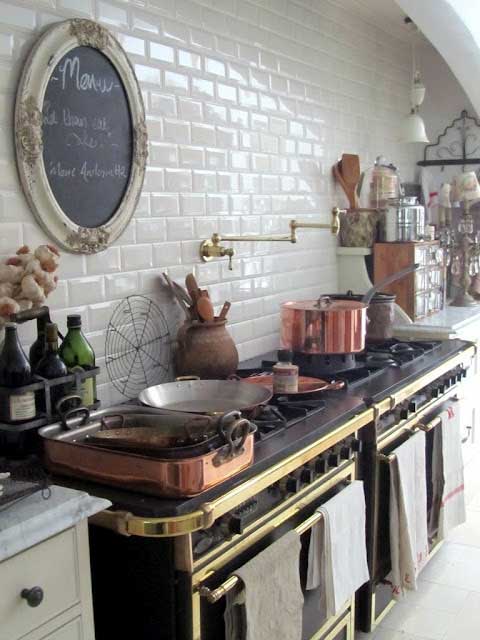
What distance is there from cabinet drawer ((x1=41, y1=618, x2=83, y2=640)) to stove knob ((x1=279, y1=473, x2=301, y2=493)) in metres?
0.66

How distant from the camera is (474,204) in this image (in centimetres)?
486

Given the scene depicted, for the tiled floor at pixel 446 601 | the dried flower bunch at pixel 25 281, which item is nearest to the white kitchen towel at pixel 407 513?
the tiled floor at pixel 446 601

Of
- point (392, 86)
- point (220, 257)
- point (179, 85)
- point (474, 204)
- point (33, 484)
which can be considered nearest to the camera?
point (33, 484)

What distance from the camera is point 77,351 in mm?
2023

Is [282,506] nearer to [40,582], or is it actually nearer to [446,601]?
[40,582]

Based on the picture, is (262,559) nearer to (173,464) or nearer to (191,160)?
(173,464)

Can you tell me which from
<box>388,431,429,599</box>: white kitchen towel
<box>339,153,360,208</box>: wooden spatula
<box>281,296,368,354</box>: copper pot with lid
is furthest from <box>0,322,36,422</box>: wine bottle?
<box>339,153,360,208</box>: wooden spatula

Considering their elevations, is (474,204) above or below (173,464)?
above

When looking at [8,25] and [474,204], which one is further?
[474,204]

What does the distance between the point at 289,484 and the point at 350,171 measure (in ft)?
7.15

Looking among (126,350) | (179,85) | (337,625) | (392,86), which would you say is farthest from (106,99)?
(392,86)

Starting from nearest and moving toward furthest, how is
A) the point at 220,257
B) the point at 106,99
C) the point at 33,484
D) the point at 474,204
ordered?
the point at 33,484, the point at 106,99, the point at 220,257, the point at 474,204

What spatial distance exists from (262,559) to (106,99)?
140 centimetres

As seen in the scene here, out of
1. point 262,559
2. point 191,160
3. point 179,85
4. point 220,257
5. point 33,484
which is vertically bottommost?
point 262,559
